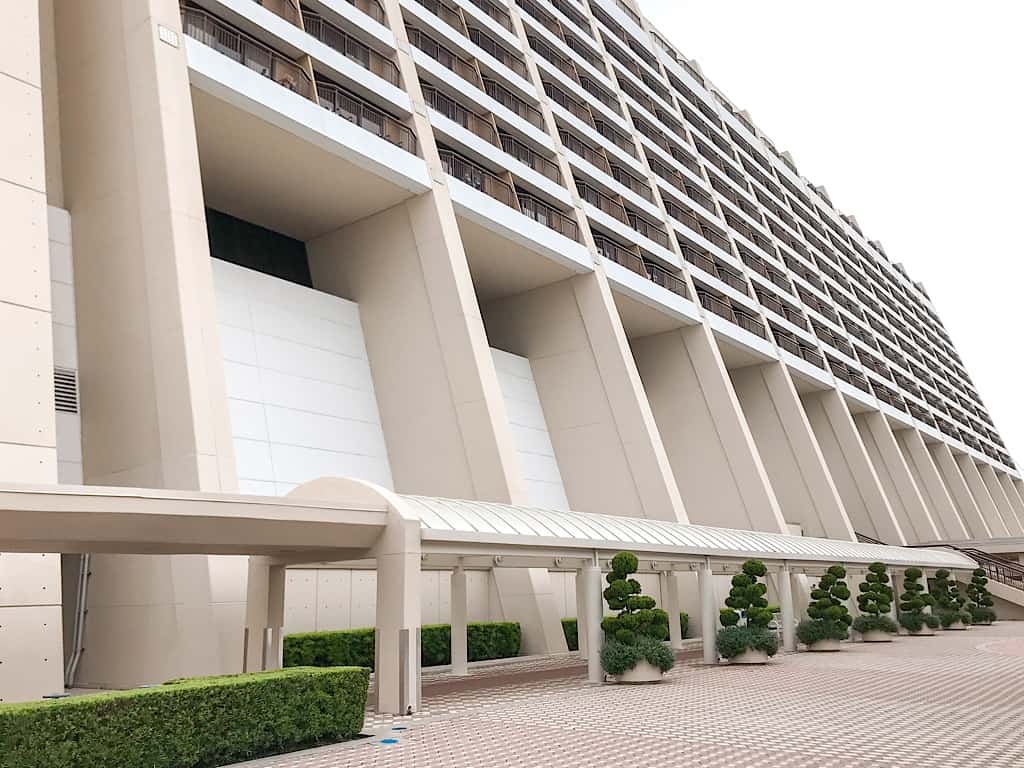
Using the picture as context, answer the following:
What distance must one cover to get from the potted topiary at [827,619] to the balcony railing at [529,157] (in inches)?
664

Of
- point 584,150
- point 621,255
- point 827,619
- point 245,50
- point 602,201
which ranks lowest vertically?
point 827,619

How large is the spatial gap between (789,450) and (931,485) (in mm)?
20600

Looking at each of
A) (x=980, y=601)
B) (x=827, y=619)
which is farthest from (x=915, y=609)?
(x=827, y=619)

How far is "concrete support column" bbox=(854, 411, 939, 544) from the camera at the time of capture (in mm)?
49406

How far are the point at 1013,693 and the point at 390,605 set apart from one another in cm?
1092

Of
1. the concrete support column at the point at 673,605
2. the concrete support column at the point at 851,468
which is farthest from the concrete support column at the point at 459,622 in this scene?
the concrete support column at the point at 851,468

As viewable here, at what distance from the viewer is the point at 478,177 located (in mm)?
27844

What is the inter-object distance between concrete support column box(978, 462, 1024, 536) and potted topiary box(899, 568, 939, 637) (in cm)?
4471

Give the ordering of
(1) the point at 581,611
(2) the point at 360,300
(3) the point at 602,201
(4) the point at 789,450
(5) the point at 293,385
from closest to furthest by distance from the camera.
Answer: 1. (1) the point at 581,611
2. (5) the point at 293,385
3. (2) the point at 360,300
4. (3) the point at 602,201
5. (4) the point at 789,450

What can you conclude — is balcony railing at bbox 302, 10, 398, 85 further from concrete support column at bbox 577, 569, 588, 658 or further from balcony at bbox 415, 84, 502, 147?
concrete support column at bbox 577, 569, 588, 658

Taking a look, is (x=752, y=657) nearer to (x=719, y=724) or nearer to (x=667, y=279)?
(x=719, y=724)

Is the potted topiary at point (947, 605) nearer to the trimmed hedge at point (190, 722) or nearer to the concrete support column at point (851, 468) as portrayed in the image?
the concrete support column at point (851, 468)

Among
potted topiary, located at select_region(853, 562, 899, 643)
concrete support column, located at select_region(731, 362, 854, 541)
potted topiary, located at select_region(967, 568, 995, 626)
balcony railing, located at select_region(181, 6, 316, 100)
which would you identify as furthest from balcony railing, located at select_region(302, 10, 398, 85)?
potted topiary, located at select_region(967, 568, 995, 626)

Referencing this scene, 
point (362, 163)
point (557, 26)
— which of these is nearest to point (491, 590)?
point (362, 163)
